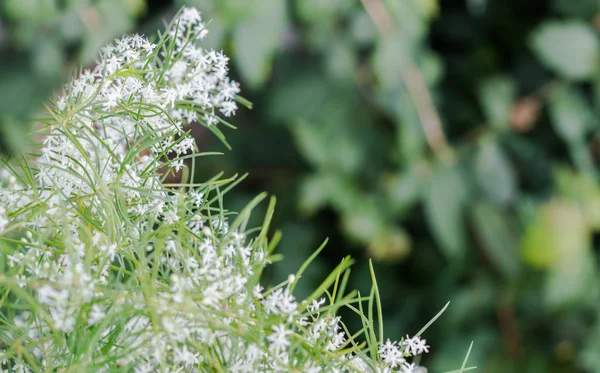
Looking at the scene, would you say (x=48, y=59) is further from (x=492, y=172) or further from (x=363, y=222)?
(x=492, y=172)

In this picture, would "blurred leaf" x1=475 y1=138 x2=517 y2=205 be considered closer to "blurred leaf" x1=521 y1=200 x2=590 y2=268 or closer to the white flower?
"blurred leaf" x1=521 y1=200 x2=590 y2=268

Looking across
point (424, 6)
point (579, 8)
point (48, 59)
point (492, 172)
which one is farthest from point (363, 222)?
point (48, 59)

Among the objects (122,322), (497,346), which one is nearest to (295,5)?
(497,346)

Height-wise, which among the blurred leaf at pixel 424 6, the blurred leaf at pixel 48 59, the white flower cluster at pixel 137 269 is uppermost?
the blurred leaf at pixel 48 59

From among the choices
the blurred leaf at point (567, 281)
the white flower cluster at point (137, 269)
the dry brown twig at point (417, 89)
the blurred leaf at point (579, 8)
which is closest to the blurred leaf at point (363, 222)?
the dry brown twig at point (417, 89)

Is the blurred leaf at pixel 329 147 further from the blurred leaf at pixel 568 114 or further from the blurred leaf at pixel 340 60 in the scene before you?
the blurred leaf at pixel 568 114

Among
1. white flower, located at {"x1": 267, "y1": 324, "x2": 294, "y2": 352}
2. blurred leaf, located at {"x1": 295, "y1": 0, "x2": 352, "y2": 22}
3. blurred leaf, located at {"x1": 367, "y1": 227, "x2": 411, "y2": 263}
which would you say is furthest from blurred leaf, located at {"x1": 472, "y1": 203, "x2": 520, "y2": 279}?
white flower, located at {"x1": 267, "y1": 324, "x2": 294, "y2": 352}

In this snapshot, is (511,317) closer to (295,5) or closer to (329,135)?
(329,135)
